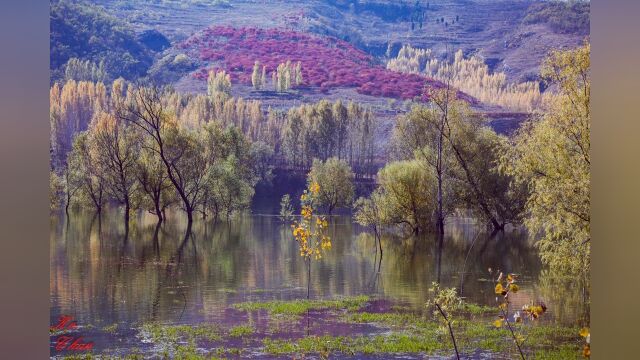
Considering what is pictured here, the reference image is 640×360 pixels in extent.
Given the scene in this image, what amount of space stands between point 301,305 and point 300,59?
6.77 feet

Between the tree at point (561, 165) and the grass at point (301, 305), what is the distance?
1.63 metres

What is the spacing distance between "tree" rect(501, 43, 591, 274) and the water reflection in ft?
0.77

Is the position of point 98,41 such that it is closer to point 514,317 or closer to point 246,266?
point 246,266

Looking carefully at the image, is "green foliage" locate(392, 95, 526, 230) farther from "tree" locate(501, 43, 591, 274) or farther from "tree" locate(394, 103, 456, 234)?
"tree" locate(501, 43, 591, 274)

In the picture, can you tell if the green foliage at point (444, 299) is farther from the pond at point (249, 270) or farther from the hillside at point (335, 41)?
the hillside at point (335, 41)

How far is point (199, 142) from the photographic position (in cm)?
720

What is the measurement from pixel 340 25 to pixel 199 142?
1.60 m

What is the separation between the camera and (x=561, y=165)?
23.6ft

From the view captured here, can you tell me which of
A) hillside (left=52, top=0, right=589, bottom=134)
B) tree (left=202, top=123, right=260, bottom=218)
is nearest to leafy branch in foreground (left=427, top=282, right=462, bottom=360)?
hillside (left=52, top=0, right=589, bottom=134)

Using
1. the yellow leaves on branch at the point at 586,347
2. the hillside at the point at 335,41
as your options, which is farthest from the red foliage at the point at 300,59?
the yellow leaves on branch at the point at 586,347

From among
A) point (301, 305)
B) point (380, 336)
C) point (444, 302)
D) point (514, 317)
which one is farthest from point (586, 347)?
point (301, 305)

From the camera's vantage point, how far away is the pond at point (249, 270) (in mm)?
6922
